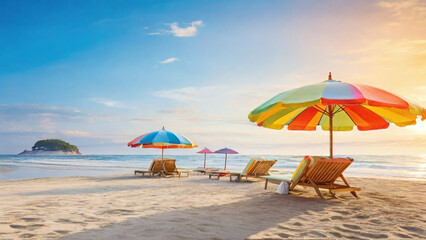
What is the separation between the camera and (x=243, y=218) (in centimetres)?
421

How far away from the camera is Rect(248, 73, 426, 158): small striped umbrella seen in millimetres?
4371

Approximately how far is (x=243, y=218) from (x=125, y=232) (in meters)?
1.63

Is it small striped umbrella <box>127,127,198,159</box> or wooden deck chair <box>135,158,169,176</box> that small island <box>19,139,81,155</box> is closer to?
wooden deck chair <box>135,158,169,176</box>

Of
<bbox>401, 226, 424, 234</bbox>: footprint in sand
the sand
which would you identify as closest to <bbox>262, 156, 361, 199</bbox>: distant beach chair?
the sand

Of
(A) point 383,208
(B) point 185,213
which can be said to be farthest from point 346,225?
(B) point 185,213

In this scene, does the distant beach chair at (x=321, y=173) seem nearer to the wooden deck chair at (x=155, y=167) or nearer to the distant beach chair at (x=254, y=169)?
the distant beach chair at (x=254, y=169)

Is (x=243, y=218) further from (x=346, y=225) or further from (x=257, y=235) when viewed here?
(x=346, y=225)

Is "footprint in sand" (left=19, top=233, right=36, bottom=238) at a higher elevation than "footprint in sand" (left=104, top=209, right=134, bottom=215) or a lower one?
higher

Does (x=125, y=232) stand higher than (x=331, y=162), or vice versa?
(x=331, y=162)

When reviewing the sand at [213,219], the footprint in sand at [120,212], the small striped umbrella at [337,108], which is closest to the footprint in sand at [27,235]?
the sand at [213,219]

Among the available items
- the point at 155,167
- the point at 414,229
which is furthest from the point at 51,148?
the point at 414,229

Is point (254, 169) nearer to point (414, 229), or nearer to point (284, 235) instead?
point (414, 229)

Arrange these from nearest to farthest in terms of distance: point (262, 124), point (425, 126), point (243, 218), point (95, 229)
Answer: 1. point (95, 229)
2. point (243, 218)
3. point (425, 126)
4. point (262, 124)

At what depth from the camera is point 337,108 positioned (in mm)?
6688
